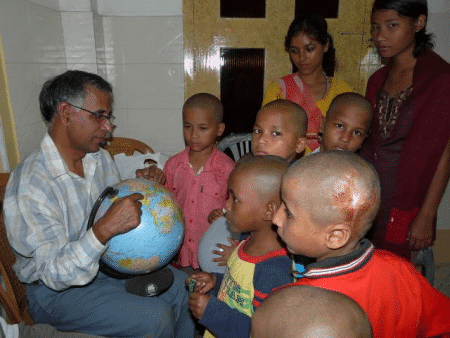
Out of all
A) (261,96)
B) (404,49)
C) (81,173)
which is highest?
(404,49)

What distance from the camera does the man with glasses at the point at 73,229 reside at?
1534 mm

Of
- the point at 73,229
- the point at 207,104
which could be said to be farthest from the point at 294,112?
the point at 73,229

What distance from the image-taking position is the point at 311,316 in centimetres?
73

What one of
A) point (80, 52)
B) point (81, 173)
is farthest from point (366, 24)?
point (81, 173)

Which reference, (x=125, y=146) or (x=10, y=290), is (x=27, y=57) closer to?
(x=125, y=146)

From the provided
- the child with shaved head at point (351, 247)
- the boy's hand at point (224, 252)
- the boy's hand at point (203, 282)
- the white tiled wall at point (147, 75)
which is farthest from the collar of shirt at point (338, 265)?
the white tiled wall at point (147, 75)

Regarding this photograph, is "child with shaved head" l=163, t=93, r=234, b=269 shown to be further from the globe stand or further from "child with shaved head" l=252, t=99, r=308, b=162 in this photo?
the globe stand

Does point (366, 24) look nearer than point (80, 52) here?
No

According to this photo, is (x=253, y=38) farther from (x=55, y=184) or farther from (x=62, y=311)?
(x=62, y=311)

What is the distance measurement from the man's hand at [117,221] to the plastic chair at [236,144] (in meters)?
1.84

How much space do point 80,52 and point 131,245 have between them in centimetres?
241

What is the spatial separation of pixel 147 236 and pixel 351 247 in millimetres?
874

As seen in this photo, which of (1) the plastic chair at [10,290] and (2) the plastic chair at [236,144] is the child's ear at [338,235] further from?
(2) the plastic chair at [236,144]

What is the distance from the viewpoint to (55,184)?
5.69 feet
